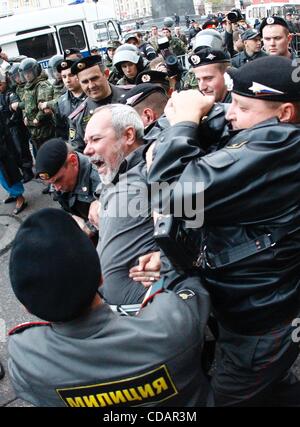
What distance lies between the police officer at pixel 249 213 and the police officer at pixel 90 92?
280cm

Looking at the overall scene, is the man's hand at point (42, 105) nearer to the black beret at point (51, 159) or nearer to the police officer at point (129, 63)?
the police officer at point (129, 63)

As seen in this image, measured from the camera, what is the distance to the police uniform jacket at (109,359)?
47.7 inches

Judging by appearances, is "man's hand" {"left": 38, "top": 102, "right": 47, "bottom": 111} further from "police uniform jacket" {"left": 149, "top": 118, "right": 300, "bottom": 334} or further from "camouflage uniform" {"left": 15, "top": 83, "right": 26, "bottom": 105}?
"police uniform jacket" {"left": 149, "top": 118, "right": 300, "bottom": 334}

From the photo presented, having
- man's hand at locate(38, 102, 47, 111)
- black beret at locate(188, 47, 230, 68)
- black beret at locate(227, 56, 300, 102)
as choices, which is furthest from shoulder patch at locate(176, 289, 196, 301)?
man's hand at locate(38, 102, 47, 111)

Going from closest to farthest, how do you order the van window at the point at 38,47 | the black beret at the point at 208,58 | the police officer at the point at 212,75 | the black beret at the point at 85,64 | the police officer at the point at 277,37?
the police officer at the point at 212,75
the black beret at the point at 208,58
the black beret at the point at 85,64
the police officer at the point at 277,37
the van window at the point at 38,47

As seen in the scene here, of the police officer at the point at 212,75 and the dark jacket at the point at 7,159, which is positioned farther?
the dark jacket at the point at 7,159

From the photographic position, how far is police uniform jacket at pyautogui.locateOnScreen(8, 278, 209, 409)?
1.21 m

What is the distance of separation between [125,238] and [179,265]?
42 centimetres

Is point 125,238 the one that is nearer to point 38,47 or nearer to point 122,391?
point 122,391

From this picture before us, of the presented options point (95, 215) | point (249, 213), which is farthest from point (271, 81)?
point (95, 215)

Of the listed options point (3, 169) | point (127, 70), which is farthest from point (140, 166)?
point (3, 169)

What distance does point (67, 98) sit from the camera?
566 centimetres

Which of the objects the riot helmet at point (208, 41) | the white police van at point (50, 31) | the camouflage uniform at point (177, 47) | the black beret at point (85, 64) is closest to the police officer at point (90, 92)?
the black beret at point (85, 64)

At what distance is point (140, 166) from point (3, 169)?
458 cm
